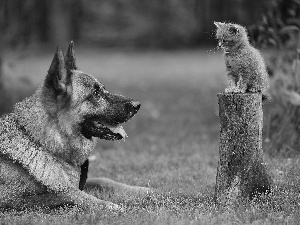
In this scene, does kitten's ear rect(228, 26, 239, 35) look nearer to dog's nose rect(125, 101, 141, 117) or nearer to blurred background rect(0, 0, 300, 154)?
blurred background rect(0, 0, 300, 154)

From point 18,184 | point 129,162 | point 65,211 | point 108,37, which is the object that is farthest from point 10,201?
point 108,37

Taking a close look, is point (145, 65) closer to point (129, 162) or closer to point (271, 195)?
point (129, 162)

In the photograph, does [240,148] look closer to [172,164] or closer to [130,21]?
[172,164]

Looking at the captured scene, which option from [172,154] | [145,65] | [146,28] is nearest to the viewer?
[172,154]

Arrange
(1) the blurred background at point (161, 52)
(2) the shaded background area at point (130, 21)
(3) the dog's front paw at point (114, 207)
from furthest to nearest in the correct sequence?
(2) the shaded background area at point (130, 21)
(1) the blurred background at point (161, 52)
(3) the dog's front paw at point (114, 207)

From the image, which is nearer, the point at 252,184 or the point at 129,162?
the point at 252,184

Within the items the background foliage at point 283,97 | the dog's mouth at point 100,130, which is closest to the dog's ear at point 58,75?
the dog's mouth at point 100,130

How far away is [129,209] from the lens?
18.9ft

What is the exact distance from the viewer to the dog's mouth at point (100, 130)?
20.0ft

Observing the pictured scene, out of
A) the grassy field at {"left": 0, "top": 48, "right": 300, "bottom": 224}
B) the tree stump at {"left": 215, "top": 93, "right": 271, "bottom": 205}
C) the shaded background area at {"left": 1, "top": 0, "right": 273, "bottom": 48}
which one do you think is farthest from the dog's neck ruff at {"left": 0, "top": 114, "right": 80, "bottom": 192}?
the shaded background area at {"left": 1, "top": 0, "right": 273, "bottom": 48}

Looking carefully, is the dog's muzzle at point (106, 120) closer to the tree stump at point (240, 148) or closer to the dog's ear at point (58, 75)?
the dog's ear at point (58, 75)

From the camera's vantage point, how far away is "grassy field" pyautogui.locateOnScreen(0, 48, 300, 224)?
5.41 meters

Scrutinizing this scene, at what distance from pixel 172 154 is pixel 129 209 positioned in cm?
376

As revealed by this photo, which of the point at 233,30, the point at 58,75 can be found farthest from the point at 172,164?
the point at 58,75
